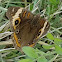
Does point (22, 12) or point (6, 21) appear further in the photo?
point (6, 21)

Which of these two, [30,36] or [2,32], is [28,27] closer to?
[30,36]

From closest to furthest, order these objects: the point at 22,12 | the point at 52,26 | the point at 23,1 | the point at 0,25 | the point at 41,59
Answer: the point at 41,59
the point at 22,12
the point at 0,25
the point at 52,26
the point at 23,1

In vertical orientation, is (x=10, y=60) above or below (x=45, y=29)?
below

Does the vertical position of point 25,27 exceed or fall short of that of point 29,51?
it exceeds it

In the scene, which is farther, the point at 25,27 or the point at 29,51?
the point at 25,27

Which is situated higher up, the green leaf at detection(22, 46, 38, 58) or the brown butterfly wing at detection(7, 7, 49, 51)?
the brown butterfly wing at detection(7, 7, 49, 51)

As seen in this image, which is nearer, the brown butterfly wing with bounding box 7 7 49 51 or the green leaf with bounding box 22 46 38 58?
the green leaf with bounding box 22 46 38 58

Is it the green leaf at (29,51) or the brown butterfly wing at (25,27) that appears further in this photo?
the brown butterfly wing at (25,27)

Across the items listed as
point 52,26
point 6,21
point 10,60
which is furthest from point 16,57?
point 52,26

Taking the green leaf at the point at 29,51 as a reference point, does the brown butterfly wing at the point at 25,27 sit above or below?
above

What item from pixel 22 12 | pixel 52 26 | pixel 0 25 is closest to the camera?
pixel 22 12

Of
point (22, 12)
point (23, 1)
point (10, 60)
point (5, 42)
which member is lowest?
point (10, 60)
